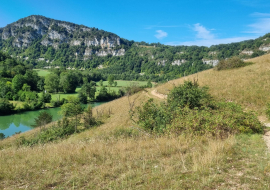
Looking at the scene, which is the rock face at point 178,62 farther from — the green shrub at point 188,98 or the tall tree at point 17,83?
the green shrub at point 188,98

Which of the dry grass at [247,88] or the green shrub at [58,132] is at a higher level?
the dry grass at [247,88]

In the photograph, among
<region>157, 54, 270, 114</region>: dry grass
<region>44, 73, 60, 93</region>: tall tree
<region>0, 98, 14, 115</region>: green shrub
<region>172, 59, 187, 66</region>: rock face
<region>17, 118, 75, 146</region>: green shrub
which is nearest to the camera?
<region>157, 54, 270, 114</region>: dry grass

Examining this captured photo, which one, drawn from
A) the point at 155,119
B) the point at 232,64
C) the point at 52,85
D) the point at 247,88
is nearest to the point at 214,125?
the point at 155,119

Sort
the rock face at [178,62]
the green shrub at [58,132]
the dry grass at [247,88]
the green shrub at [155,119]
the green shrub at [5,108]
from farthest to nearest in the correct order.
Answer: the rock face at [178,62] < the green shrub at [5,108] < the green shrub at [58,132] < the dry grass at [247,88] < the green shrub at [155,119]

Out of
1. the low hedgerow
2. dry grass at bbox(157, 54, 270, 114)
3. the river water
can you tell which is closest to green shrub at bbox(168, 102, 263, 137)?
the low hedgerow

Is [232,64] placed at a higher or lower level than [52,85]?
higher

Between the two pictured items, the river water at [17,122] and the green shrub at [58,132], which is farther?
the river water at [17,122]

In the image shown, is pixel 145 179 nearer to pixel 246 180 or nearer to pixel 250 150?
pixel 246 180

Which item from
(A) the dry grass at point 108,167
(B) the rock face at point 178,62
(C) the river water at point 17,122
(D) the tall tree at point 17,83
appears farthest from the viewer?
(B) the rock face at point 178,62

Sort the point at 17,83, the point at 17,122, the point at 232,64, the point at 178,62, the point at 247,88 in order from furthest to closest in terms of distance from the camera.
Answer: the point at 178,62, the point at 17,83, the point at 17,122, the point at 232,64, the point at 247,88

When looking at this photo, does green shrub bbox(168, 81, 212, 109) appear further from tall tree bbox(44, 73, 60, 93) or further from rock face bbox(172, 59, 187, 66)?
rock face bbox(172, 59, 187, 66)

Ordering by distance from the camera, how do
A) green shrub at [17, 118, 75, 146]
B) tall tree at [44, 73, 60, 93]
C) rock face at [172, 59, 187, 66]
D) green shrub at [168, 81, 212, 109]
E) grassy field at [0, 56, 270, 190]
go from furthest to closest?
rock face at [172, 59, 187, 66] < tall tree at [44, 73, 60, 93] < green shrub at [17, 118, 75, 146] < green shrub at [168, 81, 212, 109] < grassy field at [0, 56, 270, 190]

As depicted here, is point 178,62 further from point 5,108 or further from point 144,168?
point 144,168

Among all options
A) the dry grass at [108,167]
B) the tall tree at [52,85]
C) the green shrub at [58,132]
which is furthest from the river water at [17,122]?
the dry grass at [108,167]
